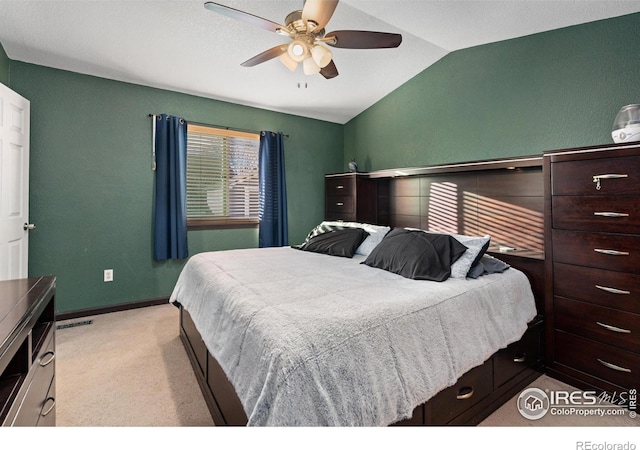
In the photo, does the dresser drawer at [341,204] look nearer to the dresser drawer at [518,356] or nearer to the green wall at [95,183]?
the green wall at [95,183]

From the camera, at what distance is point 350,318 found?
3.99 feet

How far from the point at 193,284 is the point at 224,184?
2.04 meters

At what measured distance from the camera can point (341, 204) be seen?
165 inches

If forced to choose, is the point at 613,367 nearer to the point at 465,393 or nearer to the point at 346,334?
the point at 465,393

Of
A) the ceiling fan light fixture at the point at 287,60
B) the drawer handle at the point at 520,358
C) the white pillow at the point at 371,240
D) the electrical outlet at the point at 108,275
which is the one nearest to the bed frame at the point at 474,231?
the drawer handle at the point at 520,358

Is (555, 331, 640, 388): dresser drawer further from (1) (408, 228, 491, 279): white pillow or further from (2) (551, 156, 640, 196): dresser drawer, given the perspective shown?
(2) (551, 156, 640, 196): dresser drawer

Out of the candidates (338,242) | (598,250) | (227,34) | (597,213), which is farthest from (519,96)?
(227,34)

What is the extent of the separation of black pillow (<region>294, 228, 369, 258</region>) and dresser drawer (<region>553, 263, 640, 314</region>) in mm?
1458

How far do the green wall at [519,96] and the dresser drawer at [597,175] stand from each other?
548 mm

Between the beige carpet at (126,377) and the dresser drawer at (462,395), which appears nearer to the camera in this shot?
the dresser drawer at (462,395)

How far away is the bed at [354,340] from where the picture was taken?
1021 millimetres

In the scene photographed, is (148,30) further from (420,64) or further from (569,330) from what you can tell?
(569,330)

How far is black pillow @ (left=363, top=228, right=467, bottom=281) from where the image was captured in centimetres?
191

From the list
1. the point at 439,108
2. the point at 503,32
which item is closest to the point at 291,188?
the point at 439,108
